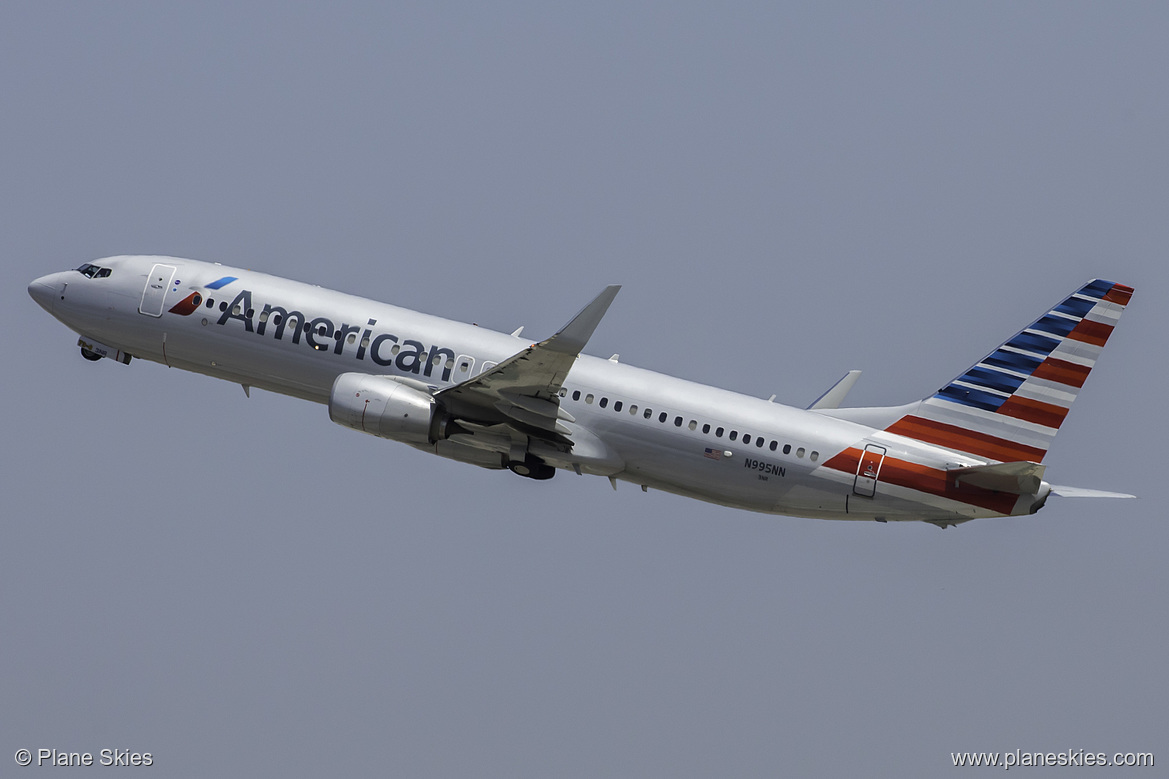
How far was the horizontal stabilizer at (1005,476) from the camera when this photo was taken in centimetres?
4281

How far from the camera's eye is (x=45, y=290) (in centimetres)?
5175

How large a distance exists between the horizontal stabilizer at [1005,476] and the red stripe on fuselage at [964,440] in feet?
4.10

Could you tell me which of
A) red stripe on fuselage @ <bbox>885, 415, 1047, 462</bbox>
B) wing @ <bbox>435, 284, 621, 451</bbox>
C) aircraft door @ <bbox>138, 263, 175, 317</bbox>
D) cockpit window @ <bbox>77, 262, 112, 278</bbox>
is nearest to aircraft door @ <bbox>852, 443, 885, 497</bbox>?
red stripe on fuselage @ <bbox>885, 415, 1047, 462</bbox>

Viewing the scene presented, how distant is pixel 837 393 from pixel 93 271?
24395 mm

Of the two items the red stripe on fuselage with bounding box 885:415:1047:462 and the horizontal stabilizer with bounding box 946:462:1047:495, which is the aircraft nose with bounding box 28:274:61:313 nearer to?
the red stripe on fuselage with bounding box 885:415:1047:462

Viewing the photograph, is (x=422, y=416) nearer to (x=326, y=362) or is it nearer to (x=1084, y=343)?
(x=326, y=362)

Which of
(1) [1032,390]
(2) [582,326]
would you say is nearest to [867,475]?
(1) [1032,390]

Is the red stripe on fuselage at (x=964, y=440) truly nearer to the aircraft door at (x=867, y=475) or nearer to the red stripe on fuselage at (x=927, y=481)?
the red stripe on fuselage at (x=927, y=481)

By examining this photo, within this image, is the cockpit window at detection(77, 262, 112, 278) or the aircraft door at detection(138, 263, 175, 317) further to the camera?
the cockpit window at detection(77, 262, 112, 278)

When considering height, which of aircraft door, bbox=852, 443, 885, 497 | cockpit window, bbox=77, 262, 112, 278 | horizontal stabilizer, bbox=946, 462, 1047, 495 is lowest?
aircraft door, bbox=852, 443, 885, 497

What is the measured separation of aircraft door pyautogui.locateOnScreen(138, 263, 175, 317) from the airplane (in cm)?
203

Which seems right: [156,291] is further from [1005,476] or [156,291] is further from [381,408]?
[1005,476]

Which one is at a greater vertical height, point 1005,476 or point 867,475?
point 1005,476

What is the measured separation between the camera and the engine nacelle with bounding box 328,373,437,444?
147 ft
